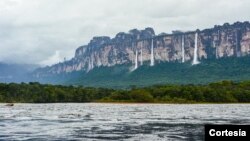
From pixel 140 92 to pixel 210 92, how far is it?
28375 millimetres

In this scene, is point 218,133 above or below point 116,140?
above

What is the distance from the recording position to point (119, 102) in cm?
19462

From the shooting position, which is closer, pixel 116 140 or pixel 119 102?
pixel 116 140

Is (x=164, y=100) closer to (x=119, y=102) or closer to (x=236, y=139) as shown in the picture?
(x=119, y=102)

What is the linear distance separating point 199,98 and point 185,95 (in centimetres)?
566

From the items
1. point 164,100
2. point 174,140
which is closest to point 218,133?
point 174,140

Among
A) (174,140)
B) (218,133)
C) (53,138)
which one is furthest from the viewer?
(53,138)

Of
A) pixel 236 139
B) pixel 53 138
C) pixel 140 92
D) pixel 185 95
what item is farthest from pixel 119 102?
pixel 236 139

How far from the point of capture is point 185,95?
18812cm

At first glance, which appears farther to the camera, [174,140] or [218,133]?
[174,140]

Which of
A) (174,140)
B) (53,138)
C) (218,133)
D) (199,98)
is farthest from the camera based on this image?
(199,98)

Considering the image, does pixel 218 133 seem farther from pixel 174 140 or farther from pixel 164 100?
pixel 164 100

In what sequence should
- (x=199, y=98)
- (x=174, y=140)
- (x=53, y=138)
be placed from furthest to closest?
(x=199, y=98)
(x=53, y=138)
(x=174, y=140)

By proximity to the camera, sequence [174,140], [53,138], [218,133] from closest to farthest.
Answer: [218,133], [174,140], [53,138]
